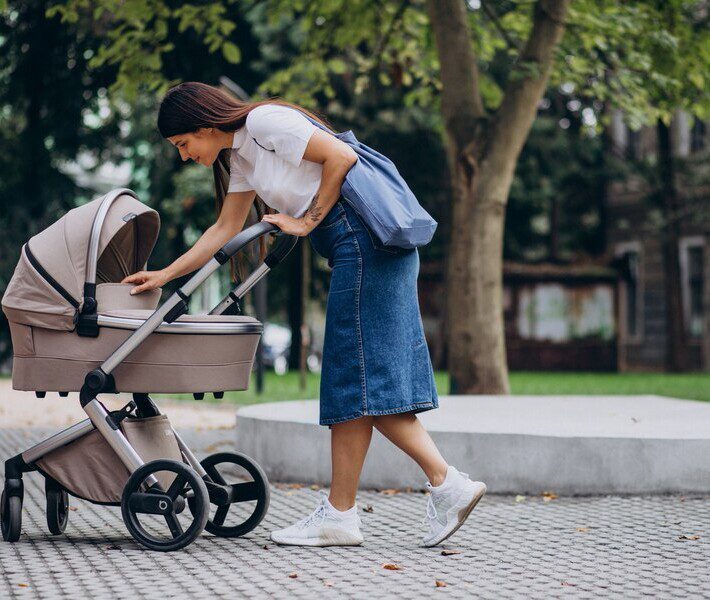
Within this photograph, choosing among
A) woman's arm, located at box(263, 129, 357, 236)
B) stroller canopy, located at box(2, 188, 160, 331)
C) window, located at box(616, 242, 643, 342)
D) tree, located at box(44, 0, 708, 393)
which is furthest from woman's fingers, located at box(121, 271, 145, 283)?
window, located at box(616, 242, 643, 342)

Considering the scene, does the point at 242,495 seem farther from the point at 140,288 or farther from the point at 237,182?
the point at 237,182

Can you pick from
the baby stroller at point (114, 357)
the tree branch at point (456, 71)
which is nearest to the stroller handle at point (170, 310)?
the baby stroller at point (114, 357)

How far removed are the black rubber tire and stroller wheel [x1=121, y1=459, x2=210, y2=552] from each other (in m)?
0.52

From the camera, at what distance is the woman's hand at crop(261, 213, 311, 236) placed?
15.5 feet

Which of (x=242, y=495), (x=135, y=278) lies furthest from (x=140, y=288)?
(x=242, y=495)

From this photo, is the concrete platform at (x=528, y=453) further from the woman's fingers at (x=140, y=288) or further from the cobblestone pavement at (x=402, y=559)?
the woman's fingers at (x=140, y=288)

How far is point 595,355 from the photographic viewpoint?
27.5 meters

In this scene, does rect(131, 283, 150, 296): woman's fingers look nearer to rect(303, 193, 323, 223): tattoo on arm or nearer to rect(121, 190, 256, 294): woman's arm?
rect(121, 190, 256, 294): woman's arm

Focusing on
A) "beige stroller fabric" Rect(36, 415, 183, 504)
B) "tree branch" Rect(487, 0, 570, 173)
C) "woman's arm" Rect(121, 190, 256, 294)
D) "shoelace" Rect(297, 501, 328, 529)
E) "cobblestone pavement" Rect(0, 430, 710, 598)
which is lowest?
"cobblestone pavement" Rect(0, 430, 710, 598)

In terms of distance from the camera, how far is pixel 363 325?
4867 mm

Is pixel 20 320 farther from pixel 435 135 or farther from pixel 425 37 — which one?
pixel 435 135

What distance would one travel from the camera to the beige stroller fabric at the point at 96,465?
502cm

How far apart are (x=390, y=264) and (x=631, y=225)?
30.0 m

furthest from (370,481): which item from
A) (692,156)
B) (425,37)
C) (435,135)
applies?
(692,156)
